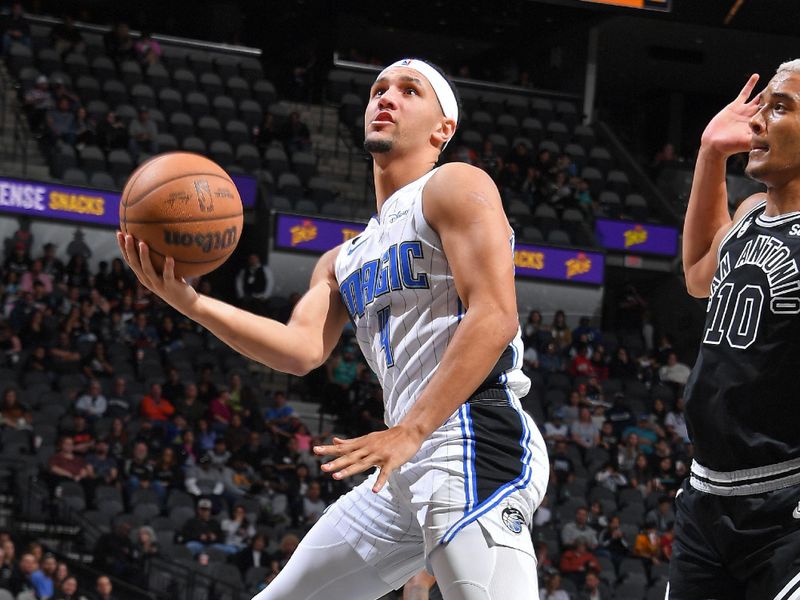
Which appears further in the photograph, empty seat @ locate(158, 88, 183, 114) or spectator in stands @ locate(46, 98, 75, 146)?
empty seat @ locate(158, 88, 183, 114)

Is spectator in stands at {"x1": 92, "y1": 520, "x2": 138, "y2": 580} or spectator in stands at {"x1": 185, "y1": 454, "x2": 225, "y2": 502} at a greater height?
spectator in stands at {"x1": 185, "y1": 454, "x2": 225, "y2": 502}

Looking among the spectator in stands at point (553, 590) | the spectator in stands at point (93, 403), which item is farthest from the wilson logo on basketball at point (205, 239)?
the spectator in stands at point (93, 403)

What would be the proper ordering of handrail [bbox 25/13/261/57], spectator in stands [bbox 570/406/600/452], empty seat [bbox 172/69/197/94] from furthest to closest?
handrail [bbox 25/13/261/57] < empty seat [bbox 172/69/197/94] < spectator in stands [bbox 570/406/600/452]

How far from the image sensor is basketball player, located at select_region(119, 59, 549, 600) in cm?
334

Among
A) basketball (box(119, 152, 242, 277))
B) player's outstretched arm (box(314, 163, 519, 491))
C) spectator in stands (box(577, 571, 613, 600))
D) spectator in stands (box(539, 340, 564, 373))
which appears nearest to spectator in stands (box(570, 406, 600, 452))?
spectator in stands (box(539, 340, 564, 373))

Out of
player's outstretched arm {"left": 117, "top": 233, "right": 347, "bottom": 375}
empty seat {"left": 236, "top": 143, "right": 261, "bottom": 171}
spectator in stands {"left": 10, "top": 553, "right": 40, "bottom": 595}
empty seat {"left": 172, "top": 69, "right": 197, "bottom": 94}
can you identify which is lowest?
spectator in stands {"left": 10, "top": 553, "right": 40, "bottom": 595}

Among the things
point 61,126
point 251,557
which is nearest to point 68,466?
point 251,557

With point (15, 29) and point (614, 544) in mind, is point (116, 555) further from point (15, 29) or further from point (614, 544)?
point (15, 29)

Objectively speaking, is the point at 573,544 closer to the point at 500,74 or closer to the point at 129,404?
the point at 129,404

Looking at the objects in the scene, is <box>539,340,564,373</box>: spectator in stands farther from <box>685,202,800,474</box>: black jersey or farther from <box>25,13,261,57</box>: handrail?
<box>685,202,800,474</box>: black jersey

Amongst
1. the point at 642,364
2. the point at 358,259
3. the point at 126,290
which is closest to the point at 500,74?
the point at 642,364

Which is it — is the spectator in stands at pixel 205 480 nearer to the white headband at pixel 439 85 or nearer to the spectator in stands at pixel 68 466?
the spectator in stands at pixel 68 466

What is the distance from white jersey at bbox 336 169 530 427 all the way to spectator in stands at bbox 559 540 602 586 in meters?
9.97

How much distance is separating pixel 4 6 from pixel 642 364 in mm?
12718
